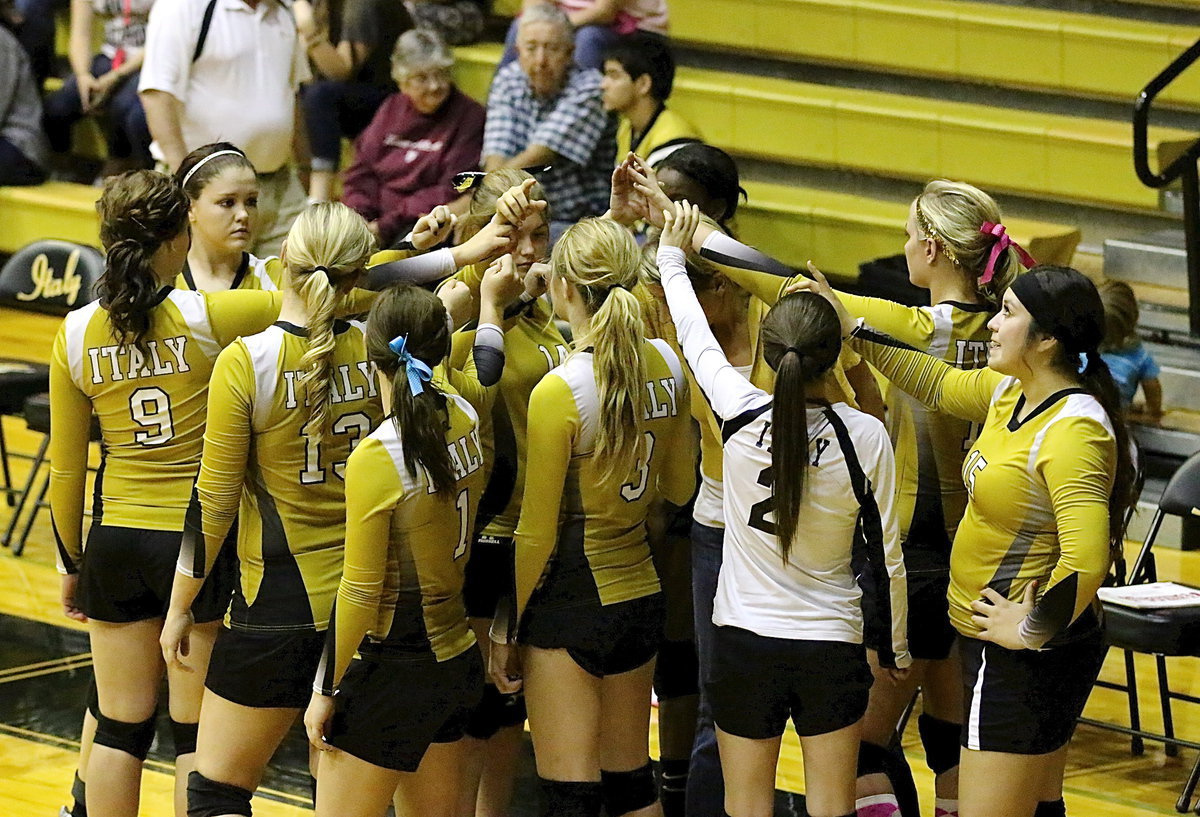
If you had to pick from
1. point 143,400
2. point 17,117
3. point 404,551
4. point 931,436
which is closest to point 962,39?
point 931,436

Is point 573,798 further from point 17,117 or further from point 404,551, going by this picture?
point 17,117

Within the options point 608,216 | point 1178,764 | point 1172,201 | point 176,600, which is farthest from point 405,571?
point 1172,201

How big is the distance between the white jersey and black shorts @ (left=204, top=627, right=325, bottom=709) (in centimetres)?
89

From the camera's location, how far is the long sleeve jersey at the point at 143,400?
3740 mm

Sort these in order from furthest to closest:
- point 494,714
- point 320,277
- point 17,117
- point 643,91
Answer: point 17,117
point 643,91
point 494,714
point 320,277

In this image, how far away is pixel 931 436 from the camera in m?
3.92

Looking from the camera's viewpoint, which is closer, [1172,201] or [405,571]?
[405,571]

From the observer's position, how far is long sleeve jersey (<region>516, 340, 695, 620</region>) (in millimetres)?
3500

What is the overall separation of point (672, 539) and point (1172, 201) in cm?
449

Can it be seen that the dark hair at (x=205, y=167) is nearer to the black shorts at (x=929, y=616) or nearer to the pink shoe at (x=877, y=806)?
the black shorts at (x=929, y=616)

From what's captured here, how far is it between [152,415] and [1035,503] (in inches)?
77.1

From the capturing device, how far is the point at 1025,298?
11.0ft

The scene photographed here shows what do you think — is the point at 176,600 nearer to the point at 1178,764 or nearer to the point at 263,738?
the point at 263,738

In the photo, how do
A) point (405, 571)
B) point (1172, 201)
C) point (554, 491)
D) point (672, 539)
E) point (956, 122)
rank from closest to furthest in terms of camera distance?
point (405, 571), point (554, 491), point (672, 539), point (1172, 201), point (956, 122)
